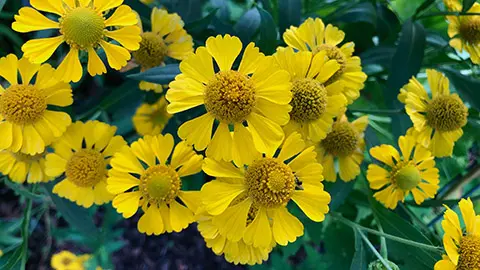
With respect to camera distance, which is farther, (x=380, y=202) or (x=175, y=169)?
(x=380, y=202)

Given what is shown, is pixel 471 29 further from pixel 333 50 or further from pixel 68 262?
A: pixel 68 262

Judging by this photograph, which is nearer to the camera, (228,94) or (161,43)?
(228,94)

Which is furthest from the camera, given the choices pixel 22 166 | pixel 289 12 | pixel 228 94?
pixel 289 12

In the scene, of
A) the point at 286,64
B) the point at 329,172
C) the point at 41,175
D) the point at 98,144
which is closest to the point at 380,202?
the point at 329,172

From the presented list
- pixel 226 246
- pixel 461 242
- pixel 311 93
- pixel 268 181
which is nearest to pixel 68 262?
pixel 226 246

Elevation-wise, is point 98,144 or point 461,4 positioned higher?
point 461,4

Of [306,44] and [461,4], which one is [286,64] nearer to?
[306,44]

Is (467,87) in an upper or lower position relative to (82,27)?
lower

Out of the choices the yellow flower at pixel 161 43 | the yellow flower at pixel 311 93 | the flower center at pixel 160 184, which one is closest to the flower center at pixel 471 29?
the yellow flower at pixel 311 93
